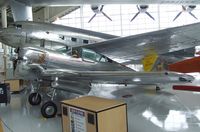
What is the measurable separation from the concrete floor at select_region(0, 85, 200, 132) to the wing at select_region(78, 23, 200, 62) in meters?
1.81

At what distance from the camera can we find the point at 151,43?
755cm

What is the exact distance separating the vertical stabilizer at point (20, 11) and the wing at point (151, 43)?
3.61 metres

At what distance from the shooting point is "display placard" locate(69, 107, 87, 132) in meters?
3.26

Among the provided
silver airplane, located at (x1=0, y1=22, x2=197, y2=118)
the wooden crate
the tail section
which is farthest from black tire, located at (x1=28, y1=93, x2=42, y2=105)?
the tail section

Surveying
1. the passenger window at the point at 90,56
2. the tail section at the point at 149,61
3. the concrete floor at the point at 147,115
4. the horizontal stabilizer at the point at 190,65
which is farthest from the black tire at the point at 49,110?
the tail section at the point at 149,61

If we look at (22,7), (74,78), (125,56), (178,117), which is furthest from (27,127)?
(22,7)

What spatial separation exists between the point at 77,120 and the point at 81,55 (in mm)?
3291

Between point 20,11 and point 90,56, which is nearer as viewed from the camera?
point 90,56

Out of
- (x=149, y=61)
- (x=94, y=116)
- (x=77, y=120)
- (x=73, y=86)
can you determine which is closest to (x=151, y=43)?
(x=149, y=61)

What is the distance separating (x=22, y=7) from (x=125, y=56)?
4922 millimetres

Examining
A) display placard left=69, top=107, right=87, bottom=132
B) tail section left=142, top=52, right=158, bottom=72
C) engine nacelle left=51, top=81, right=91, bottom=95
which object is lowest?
display placard left=69, top=107, right=87, bottom=132

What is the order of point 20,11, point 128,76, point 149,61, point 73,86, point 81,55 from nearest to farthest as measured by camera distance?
point 128,76
point 73,86
point 81,55
point 149,61
point 20,11

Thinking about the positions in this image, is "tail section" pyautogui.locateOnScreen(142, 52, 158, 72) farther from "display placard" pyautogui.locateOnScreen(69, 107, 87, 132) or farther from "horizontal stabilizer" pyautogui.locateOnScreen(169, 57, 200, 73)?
"horizontal stabilizer" pyautogui.locateOnScreen(169, 57, 200, 73)

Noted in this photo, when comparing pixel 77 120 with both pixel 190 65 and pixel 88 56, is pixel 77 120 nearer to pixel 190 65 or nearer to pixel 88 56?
pixel 190 65
